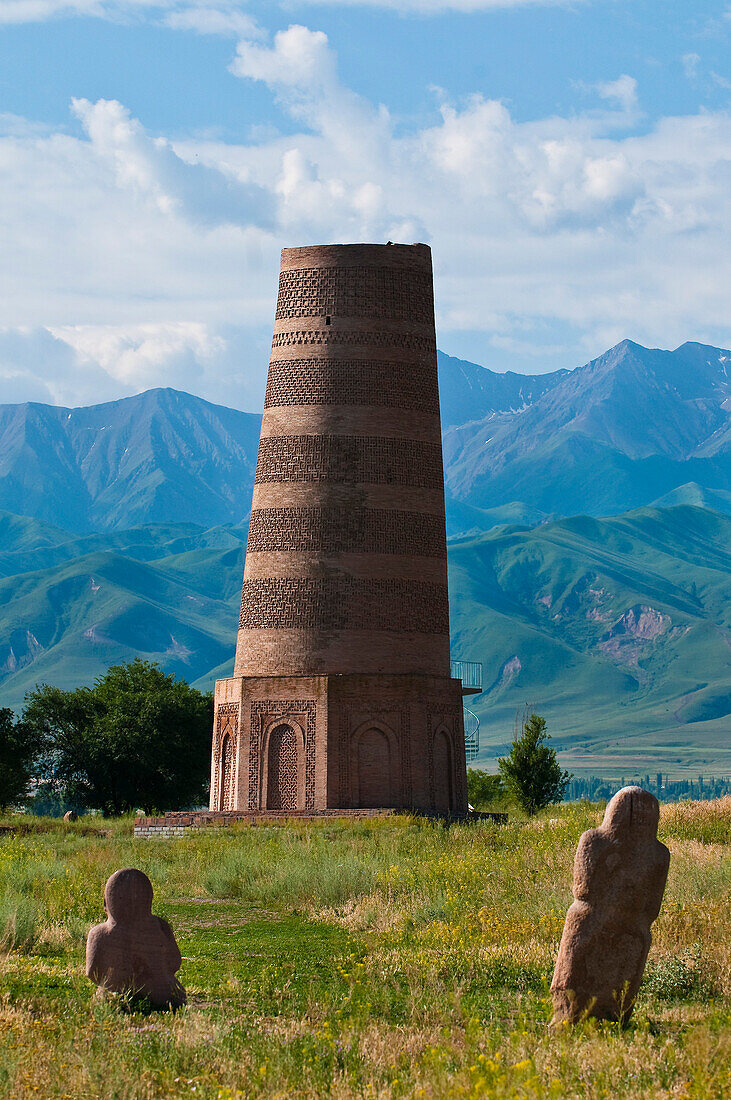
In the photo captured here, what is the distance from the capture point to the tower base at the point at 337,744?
115 feet

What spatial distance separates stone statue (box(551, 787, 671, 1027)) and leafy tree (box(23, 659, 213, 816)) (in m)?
38.4

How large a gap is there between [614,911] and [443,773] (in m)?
25.4

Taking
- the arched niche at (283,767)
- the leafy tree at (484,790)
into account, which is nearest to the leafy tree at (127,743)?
the leafy tree at (484,790)

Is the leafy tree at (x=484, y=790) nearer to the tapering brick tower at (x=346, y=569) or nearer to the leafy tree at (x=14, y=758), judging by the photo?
the leafy tree at (x=14, y=758)

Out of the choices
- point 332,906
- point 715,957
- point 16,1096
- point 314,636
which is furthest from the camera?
point 314,636

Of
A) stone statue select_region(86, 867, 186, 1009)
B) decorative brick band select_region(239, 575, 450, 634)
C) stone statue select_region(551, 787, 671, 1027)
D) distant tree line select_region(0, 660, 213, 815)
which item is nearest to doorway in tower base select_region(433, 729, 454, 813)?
decorative brick band select_region(239, 575, 450, 634)

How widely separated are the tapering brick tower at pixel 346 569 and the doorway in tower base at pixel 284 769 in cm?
3

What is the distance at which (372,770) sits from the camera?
35219 mm

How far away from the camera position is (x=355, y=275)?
37.8m

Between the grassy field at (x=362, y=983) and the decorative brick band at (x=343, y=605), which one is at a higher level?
the decorative brick band at (x=343, y=605)

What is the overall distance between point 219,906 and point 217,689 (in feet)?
60.7

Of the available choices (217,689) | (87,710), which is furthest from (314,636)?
(87,710)

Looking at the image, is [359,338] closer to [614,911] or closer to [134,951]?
[134,951]

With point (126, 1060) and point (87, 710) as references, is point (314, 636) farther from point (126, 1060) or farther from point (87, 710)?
point (126, 1060)
